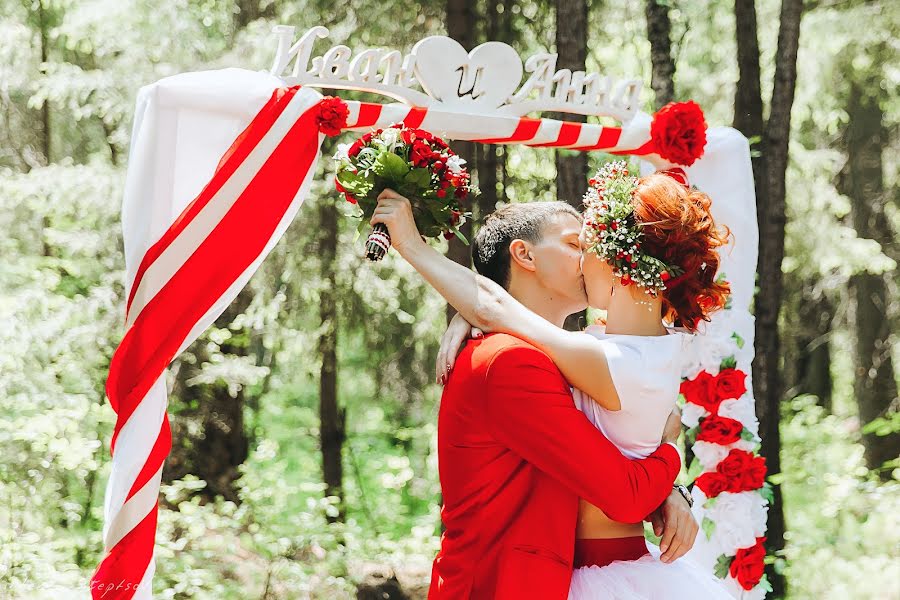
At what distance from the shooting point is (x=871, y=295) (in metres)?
11.7

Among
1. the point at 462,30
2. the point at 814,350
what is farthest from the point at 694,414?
the point at 814,350

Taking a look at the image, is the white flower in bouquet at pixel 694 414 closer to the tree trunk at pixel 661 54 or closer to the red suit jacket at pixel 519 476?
the red suit jacket at pixel 519 476

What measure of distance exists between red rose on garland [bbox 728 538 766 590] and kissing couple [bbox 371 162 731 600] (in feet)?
5.59

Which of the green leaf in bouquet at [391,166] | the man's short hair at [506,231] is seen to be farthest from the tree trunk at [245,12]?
the man's short hair at [506,231]

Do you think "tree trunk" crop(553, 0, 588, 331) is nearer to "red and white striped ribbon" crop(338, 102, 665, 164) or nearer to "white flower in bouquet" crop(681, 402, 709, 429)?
"white flower in bouquet" crop(681, 402, 709, 429)

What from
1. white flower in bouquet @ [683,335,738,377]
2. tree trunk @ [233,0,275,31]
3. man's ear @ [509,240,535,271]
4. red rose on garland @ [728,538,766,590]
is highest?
tree trunk @ [233,0,275,31]

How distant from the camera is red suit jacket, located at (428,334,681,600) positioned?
103 inches

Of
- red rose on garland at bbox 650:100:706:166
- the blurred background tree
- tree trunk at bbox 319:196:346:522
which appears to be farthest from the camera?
tree trunk at bbox 319:196:346:522

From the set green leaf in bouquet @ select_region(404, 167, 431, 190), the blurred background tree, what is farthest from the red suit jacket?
the blurred background tree

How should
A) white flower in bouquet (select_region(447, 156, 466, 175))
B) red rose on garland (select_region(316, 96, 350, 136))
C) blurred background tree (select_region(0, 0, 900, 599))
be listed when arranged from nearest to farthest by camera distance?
white flower in bouquet (select_region(447, 156, 466, 175)), red rose on garland (select_region(316, 96, 350, 136)), blurred background tree (select_region(0, 0, 900, 599))

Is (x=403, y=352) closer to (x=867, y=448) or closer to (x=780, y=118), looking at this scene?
(x=780, y=118)

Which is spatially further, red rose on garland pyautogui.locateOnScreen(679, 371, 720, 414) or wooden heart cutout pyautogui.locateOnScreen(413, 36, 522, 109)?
red rose on garland pyautogui.locateOnScreen(679, 371, 720, 414)

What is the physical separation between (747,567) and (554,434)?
98.9 inches

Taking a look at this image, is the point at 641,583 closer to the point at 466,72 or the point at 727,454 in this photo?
the point at 727,454
